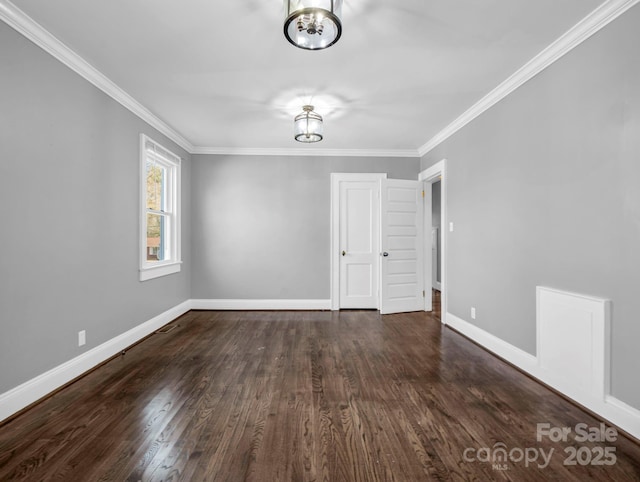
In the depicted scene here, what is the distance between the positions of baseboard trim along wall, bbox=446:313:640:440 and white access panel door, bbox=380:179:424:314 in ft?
2.67

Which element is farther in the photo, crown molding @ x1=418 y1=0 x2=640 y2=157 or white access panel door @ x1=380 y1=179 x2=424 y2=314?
white access panel door @ x1=380 y1=179 x2=424 y2=314

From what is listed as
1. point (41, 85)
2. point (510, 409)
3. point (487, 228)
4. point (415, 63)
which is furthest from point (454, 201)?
point (41, 85)

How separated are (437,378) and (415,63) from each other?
2.65m

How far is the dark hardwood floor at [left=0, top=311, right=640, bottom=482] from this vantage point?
160cm

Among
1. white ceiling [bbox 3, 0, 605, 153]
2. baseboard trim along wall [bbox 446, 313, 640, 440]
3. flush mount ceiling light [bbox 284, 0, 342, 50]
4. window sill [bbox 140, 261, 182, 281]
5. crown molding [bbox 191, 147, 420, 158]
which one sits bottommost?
baseboard trim along wall [bbox 446, 313, 640, 440]

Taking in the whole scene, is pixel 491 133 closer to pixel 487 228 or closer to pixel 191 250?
pixel 487 228

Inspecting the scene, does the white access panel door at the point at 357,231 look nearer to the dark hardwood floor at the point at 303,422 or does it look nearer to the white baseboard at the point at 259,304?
the white baseboard at the point at 259,304

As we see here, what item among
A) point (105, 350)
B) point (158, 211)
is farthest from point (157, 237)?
point (105, 350)

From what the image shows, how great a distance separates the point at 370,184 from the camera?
16.8ft

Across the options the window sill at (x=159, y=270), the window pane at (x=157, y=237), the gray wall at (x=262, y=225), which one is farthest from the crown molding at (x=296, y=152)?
the window sill at (x=159, y=270)

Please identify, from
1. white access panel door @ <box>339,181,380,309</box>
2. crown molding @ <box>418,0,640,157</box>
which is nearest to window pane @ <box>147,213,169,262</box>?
white access panel door @ <box>339,181,380,309</box>

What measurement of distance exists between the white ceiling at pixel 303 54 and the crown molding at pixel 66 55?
0.05 metres

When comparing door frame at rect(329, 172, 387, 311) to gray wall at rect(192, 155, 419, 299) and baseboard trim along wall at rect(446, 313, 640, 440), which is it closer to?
gray wall at rect(192, 155, 419, 299)

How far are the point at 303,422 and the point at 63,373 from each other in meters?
1.97
